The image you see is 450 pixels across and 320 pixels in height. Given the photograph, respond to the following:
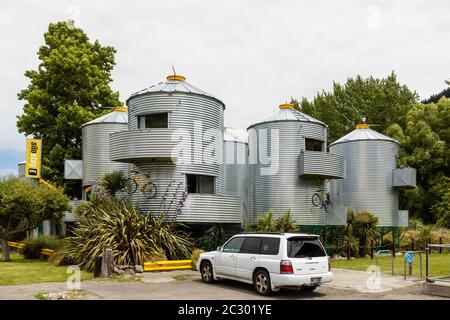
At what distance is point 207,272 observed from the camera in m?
15.9

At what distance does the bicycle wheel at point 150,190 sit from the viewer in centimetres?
2238

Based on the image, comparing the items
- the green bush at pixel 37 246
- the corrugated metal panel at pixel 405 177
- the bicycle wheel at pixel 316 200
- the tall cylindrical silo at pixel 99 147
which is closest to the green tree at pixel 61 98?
the tall cylindrical silo at pixel 99 147

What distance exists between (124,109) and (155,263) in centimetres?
1512

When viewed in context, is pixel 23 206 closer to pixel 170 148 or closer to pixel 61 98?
pixel 170 148

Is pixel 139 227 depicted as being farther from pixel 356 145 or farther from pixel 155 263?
pixel 356 145

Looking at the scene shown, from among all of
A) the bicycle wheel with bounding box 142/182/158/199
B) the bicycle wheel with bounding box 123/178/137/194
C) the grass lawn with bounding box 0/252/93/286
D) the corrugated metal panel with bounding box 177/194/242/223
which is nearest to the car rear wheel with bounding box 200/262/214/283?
the grass lawn with bounding box 0/252/93/286

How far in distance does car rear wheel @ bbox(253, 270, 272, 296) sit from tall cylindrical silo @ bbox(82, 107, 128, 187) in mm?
17520

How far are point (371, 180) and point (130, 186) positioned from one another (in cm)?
1672

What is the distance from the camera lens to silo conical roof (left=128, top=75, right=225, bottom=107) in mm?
23109

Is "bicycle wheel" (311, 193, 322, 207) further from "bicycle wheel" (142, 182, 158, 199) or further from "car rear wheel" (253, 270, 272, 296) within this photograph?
"car rear wheel" (253, 270, 272, 296)

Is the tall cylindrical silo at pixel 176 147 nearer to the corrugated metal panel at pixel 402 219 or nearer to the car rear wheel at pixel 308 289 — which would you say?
the car rear wheel at pixel 308 289

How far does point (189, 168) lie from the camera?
22.8 m

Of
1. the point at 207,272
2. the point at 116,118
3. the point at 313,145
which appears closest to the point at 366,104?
the point at 313,145
